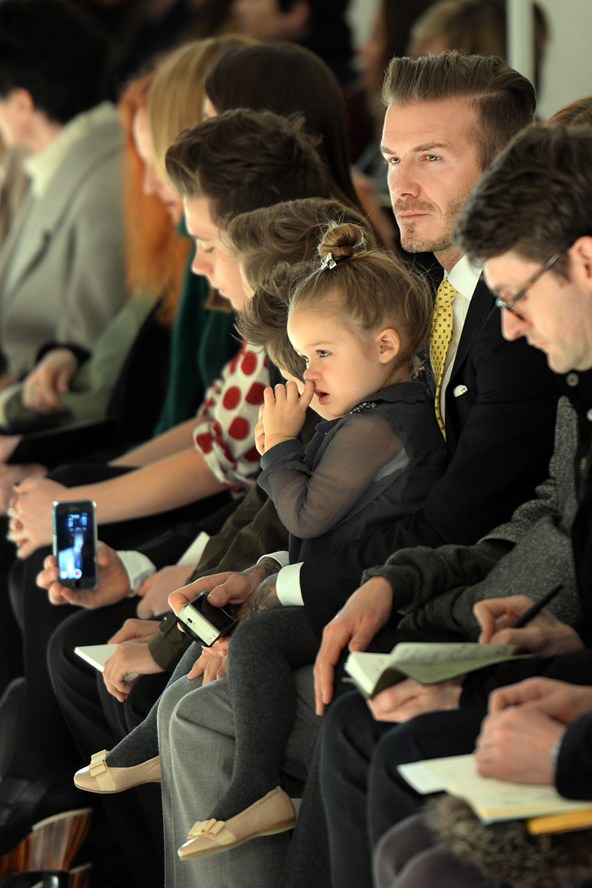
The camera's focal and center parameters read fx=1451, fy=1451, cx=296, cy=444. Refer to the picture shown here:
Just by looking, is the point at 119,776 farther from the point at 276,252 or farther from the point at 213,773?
the point at 276,252

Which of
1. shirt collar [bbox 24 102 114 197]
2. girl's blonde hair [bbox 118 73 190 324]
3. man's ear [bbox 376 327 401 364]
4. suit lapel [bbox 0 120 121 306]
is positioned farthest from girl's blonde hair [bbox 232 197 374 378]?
shirt collar [bbox 24 102 114 197]

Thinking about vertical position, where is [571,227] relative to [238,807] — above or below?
above

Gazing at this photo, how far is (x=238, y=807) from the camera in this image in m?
2.01

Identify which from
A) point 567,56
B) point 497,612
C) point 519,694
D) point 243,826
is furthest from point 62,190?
point 519,694

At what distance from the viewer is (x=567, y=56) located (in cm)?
394

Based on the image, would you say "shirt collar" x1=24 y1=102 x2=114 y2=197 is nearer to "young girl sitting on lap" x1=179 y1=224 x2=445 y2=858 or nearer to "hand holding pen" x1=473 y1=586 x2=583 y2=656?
"young girl sitting on lap" x1=179 y1=224 x2=445 y2=858

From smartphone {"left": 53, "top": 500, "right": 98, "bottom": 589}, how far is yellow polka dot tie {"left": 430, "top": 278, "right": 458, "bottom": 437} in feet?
2.92

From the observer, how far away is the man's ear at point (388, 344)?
7.27 ft

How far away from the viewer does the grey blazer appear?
443 centimetres

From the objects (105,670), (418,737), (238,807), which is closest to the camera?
(418,737)

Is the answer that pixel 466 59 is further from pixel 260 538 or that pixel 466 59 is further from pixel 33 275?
pixel 33 275

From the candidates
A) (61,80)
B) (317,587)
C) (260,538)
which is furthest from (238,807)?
(61,80)

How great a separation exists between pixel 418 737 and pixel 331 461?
2.06 feet

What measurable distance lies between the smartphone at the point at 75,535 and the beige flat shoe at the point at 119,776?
597mm
